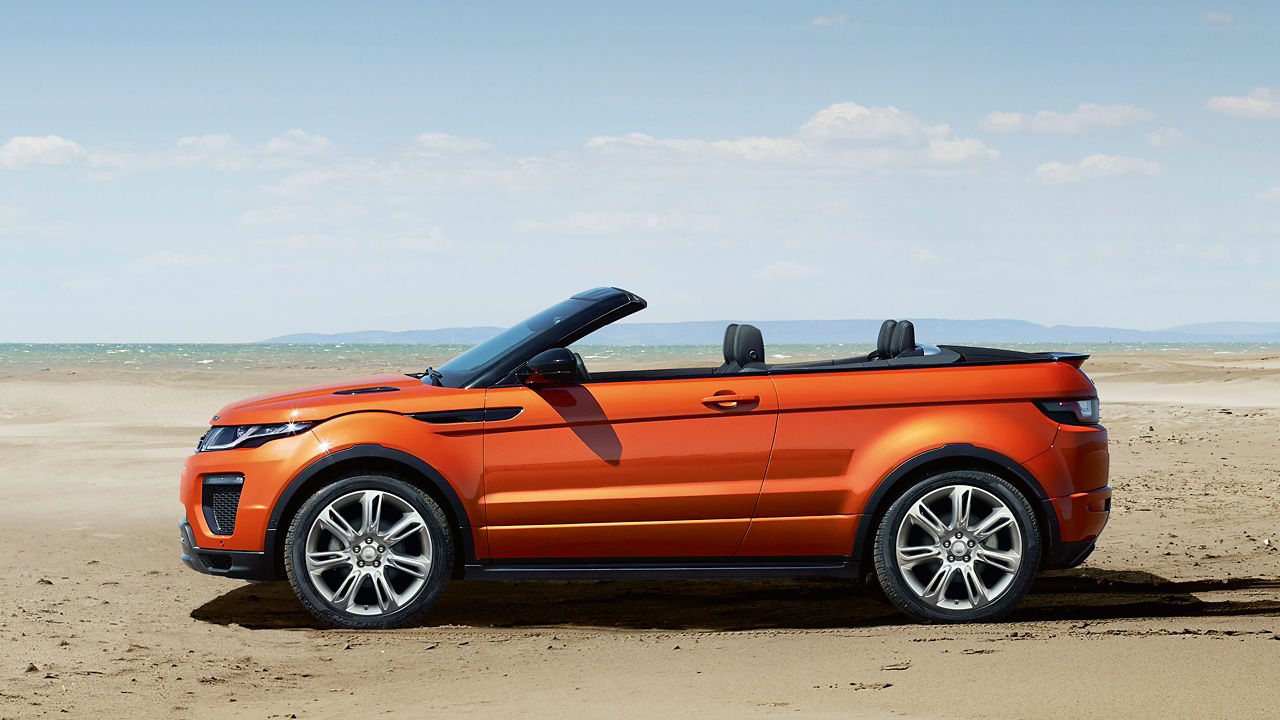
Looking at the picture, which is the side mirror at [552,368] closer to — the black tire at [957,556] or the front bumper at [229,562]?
the front bumper at [229,562]

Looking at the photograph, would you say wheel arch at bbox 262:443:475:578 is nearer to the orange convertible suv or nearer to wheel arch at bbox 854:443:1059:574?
the orange convertible suv

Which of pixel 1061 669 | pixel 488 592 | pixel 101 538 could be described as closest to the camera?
pixel 1061 669

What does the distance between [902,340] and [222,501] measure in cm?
352

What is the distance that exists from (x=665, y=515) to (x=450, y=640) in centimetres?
114

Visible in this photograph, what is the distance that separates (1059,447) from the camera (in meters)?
5.86

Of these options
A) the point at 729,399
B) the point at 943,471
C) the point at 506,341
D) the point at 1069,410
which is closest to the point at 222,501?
the point at 506,341

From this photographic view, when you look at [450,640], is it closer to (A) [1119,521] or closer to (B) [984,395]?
(B) [984,395]

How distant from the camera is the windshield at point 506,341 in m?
5.96

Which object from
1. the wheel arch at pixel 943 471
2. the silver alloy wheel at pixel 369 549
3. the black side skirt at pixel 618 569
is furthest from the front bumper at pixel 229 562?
the wheel arch at pixel 943 471

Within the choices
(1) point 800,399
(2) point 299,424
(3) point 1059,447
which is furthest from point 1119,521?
(2) point 299,424

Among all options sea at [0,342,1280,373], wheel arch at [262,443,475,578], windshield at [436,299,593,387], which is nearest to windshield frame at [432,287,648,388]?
windshield at [436,299,593,387]

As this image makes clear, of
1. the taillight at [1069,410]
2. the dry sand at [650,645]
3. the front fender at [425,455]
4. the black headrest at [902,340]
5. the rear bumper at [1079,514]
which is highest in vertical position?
the black headrest at [902,340]

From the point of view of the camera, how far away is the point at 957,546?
584 centimetres

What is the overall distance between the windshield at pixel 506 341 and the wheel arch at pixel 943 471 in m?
1.68
